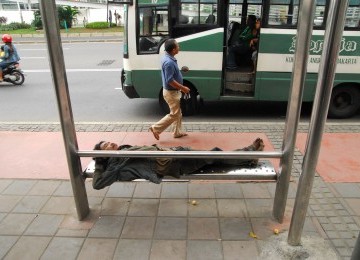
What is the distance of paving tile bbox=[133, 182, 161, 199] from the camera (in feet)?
12.5

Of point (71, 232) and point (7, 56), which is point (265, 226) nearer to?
point (71, 232)

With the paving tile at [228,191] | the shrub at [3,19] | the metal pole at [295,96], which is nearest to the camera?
the metal pole at [295,96]

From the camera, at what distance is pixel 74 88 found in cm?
926

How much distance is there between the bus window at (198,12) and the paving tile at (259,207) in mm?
3667

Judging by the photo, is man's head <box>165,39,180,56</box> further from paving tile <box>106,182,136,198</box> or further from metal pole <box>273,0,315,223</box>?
metal pole <box>273,0,315,223</box>

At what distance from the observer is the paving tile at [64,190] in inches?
151

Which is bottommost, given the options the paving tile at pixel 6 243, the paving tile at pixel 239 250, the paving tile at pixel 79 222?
the paving tile at pixel 6 243

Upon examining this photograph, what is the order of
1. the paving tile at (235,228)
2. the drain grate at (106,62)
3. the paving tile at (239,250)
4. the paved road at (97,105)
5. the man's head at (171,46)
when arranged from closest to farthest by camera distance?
the paving tile at (239,250), the paving tile at (235,228), the man's head at (171,46), the paved road at (97,105), the drain grate at (106,62)

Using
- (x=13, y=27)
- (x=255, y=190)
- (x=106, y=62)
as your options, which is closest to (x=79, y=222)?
(x=255, y=190)

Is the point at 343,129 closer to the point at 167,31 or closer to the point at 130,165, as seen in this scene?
the point at 167,31

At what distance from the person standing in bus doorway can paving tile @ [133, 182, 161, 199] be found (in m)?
1.56

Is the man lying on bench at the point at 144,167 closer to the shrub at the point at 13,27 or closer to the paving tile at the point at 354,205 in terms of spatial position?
the paving tile at the point at 354,205

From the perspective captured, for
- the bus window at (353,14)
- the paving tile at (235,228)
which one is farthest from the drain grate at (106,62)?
the paving tile at (235,228)

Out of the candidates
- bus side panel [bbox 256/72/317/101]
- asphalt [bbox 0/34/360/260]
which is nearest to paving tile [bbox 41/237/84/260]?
asphalt [bbox 0/34/360/260]
